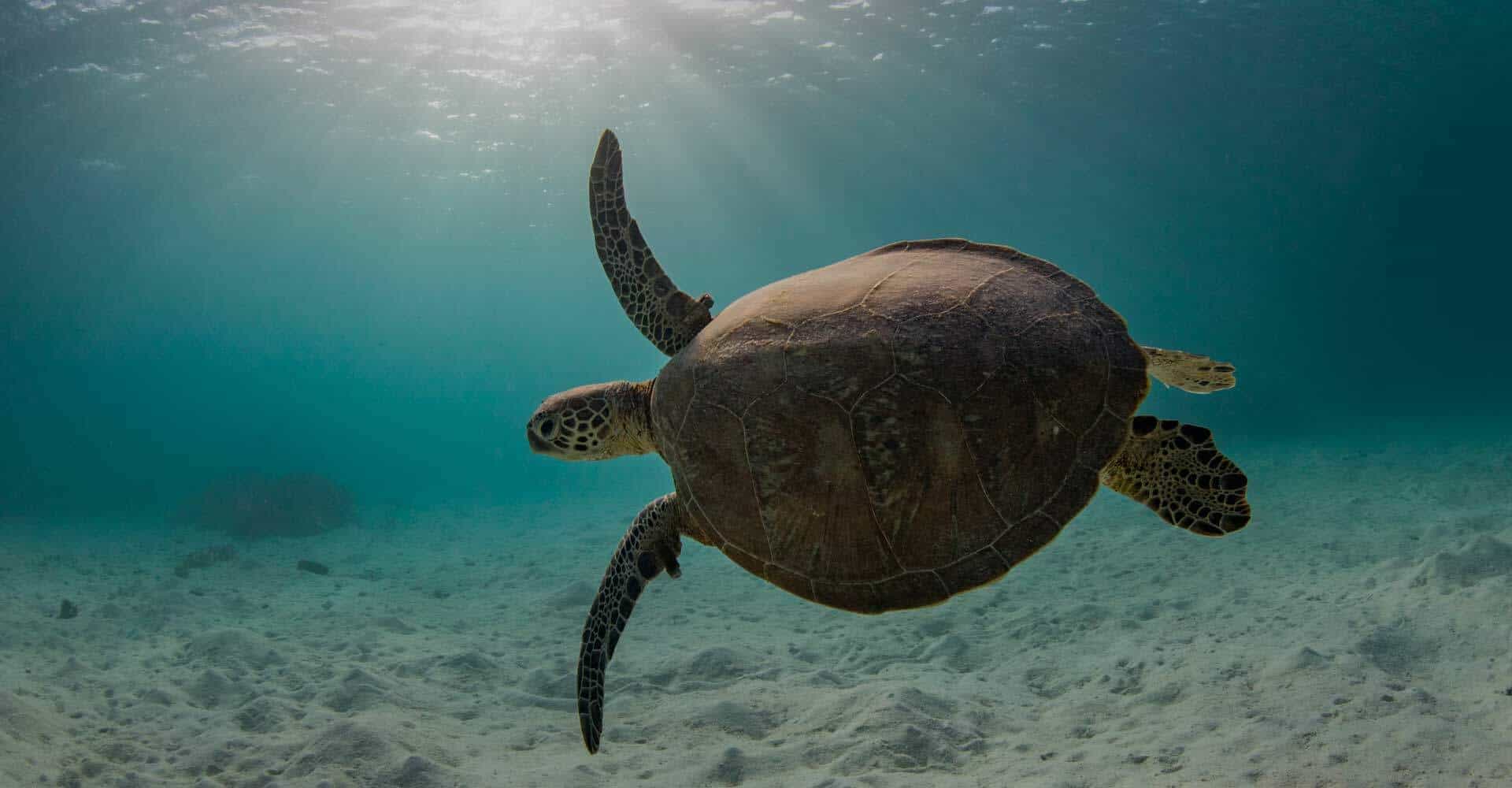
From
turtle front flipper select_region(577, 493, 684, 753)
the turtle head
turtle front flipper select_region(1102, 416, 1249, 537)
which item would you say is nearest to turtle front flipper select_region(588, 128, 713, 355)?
the turtle head

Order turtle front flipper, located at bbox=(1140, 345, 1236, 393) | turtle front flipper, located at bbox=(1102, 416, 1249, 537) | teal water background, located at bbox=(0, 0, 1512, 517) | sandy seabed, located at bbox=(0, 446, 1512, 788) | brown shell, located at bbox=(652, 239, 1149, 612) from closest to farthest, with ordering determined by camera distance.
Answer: brown shell, located at bbox=(652, 239, 1149, 612)
turtle front flipper, located at bbox=(1102, 416, 1249, 537)
turtle front flipper, located at bbox=(1140, 345, 1236, 393)
sandy seabed, located at bbox=(0, 446, 1512, 788)
teal water background, located at bbox=(0, 0, 1512, 517)

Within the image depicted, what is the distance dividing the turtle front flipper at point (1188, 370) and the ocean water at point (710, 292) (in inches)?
80.5

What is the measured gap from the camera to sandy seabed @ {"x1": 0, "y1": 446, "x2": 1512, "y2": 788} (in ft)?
12.7

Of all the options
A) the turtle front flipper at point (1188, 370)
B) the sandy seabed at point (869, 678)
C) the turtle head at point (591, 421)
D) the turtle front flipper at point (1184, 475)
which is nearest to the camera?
the turtle front flipper at point (1184, 475)

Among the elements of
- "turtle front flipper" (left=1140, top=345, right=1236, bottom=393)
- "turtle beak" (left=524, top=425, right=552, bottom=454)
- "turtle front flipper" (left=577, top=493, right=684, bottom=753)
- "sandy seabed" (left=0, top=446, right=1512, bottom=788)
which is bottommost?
"sandy seabed" (left=0, top=446, right=1512, bottom=788)

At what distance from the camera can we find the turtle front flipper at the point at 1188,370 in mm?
2930

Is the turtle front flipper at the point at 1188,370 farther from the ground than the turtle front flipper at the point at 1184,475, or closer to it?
farther from the ground

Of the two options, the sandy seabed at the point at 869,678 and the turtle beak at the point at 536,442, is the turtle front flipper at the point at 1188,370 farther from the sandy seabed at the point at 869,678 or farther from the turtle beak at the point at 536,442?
the turtle beak at the point at 536,442

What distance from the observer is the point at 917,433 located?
238 centimetres

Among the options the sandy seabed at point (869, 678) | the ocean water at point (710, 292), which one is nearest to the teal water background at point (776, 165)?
the ocean water at point (710, 292)

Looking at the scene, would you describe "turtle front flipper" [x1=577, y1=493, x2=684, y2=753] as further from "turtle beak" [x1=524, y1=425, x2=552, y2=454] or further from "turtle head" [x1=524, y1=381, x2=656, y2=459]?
"turtle beak" [x1=524, y1=425, x2=552, y2=454]

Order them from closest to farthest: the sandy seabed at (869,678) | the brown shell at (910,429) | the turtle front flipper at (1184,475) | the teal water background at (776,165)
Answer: the brown shell at (910,429), the turtle front flipper at (1184,475), the sandy seabed at (869,678), the teal water background at (776,165)

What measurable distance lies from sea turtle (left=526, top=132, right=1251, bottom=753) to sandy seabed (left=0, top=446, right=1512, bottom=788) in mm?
1936

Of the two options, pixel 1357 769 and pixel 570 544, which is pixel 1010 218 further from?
pixel 1357 769
